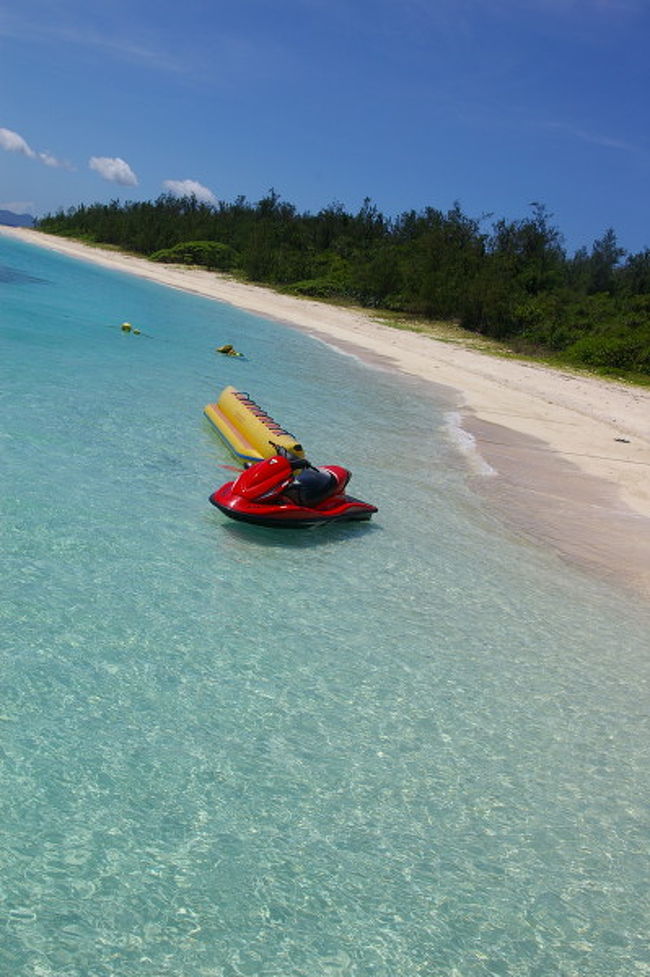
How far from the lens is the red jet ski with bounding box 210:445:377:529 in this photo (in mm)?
7816

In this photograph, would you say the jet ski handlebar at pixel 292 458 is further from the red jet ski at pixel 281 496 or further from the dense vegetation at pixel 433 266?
the dense vegetation at pixel 433 266

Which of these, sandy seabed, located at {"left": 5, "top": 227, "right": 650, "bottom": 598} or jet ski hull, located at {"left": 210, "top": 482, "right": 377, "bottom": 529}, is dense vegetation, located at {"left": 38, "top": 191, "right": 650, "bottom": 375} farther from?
jet ski hull, located at {"left": 210, "top": 482, "right": 377, "bottom": 529}

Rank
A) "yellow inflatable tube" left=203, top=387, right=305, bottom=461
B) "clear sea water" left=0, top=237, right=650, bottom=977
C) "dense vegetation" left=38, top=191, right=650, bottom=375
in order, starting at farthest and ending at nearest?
1. "dense vegetation" left=38, top=191, right=650, bottom=375
2. "yellow inflatable tube" left=203, top=387, right=305, bottom=461
3. "clear sea water" left=0, top=237, right=650, bottom=977

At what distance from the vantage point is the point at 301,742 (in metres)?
4.71

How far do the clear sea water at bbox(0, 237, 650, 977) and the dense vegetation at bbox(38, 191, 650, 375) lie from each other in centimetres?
2310

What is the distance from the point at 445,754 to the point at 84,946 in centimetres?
235

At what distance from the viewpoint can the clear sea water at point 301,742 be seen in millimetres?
3461

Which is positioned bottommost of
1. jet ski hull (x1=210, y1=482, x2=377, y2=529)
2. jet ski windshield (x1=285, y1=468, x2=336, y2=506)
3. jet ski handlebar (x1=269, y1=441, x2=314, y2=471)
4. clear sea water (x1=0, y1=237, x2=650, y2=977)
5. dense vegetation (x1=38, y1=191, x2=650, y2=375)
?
clear sea water (x1=0, y1=237, x2=650, y2=977)

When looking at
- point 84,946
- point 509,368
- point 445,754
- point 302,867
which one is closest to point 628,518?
point 445,754

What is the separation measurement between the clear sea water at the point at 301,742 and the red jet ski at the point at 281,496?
0.23 m

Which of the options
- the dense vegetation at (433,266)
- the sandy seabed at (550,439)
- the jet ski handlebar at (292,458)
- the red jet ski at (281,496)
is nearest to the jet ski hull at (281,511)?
the red jet ski at (281,496)

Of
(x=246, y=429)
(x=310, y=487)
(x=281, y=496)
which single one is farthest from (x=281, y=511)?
(x=246, y=429)

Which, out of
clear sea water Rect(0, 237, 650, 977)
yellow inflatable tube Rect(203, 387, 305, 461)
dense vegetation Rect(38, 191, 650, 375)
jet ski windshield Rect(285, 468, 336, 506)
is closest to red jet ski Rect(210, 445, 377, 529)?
jet ski windshield Rect(285, 468, 336, 506)

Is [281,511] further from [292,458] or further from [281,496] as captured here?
[292,458]
